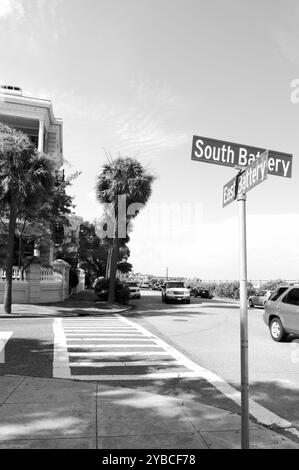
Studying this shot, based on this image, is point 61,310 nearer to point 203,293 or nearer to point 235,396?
point 235,396

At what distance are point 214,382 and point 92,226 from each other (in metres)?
40.4

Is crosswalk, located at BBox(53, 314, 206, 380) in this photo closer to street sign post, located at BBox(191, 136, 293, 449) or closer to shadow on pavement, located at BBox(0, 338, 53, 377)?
shadow on pavement, located at BBox(0, 338, 53, 377)

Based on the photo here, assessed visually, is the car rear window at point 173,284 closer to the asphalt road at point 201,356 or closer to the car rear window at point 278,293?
the asphalt road at point 201,356

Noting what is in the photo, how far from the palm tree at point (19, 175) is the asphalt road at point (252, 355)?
24.5 feet

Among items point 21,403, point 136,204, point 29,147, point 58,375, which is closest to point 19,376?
point 58,375

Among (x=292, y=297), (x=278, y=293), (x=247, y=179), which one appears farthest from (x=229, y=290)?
(x=247, y=179)

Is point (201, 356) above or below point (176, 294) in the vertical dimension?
below

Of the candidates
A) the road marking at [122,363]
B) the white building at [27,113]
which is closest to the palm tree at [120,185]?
the white building at [27,113]

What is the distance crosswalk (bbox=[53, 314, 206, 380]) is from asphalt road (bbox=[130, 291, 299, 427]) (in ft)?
1.87

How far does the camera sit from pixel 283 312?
1173 cm

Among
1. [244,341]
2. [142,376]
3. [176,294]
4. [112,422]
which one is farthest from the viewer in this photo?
[176,294]

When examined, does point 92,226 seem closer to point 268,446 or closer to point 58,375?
point 58,375

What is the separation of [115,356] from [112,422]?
4.99 metres
